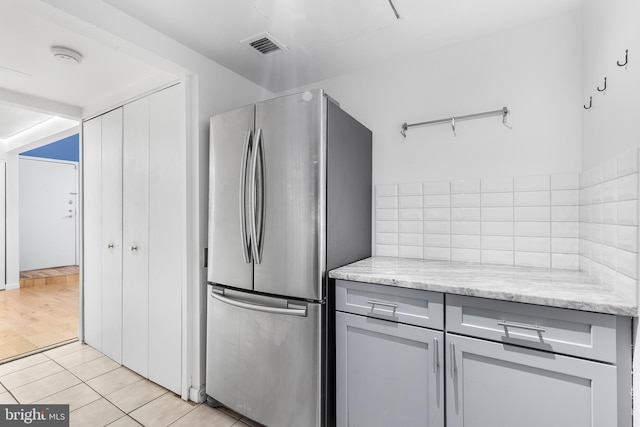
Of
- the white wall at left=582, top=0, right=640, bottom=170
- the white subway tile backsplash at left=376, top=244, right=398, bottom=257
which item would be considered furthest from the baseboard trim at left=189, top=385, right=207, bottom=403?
the white wall at left=582, top=0, right=640, bottom=170

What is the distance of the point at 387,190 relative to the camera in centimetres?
227

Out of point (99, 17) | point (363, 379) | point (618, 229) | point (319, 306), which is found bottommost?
point (363, 379)

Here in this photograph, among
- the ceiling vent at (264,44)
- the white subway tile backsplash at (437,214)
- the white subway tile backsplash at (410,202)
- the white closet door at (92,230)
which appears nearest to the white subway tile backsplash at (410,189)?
the white subway tile backsplash at (410,202)

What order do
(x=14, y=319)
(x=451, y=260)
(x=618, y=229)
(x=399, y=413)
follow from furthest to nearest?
(x=14, y=319) < (x=451, y=260) < (x=399, y=413) < (x=618, y=229)

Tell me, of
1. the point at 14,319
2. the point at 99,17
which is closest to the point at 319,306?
the point at 99,17

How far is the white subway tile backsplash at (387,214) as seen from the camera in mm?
2232

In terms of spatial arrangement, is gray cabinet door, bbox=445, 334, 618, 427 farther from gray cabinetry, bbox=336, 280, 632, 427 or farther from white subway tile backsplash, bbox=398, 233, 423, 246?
white subway tile backsplash, bbox=398, 233, 423, 246

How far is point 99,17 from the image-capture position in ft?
5.12

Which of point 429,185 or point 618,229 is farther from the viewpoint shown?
point 429,185

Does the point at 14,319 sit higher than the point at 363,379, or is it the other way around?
the point at 363,379

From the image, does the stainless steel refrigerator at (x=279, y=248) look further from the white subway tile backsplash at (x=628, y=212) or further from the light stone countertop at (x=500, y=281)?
the white subway tile backsplash at (x=628, y=212)

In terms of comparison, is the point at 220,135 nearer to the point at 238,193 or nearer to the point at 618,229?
the point at 238,193

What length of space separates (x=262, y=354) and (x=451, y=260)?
132 centimetres

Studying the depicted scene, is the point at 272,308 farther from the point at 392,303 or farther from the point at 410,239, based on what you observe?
the point at 410,239
